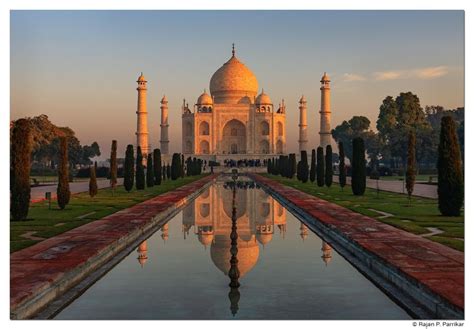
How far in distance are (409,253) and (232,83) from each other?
57.8m

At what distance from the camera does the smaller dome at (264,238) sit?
1006cm

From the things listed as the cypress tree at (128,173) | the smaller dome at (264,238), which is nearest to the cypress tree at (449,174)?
the smaller dome at (264,238)

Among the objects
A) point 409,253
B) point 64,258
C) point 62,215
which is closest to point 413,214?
point 409,253

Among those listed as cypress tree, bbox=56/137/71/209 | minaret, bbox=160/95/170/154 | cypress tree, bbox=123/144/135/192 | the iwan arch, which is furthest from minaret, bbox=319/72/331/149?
cypress tree, bbox=56/137/71/209

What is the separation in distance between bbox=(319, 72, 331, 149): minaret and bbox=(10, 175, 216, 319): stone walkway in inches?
1693

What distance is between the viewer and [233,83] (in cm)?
6450

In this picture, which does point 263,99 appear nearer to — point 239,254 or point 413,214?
point 413,214

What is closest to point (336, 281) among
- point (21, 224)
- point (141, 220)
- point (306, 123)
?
point (141, 220)

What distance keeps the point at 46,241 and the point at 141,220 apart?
9.60ft

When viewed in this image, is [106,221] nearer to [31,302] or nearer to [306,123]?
[31,302]

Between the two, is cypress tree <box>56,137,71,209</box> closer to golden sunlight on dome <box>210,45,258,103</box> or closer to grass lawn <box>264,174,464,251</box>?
grass lawn <box>264,174,464,251</box>

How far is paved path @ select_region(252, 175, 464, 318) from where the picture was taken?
5820 mm

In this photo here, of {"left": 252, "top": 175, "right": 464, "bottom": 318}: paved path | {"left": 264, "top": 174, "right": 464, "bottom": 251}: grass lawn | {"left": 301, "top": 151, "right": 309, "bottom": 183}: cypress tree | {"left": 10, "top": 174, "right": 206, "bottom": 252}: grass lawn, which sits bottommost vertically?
{"left": 10, "top": 174, "right": 206, "bottom": 252}: grass lawn

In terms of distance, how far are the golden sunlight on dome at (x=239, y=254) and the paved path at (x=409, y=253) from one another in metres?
1.57
